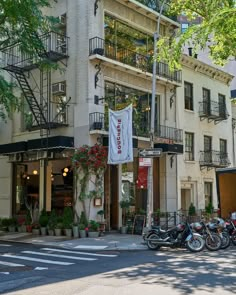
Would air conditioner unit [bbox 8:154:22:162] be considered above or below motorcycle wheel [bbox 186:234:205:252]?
above

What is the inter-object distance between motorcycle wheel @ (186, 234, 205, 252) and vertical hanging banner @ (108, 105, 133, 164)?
5.14 meters

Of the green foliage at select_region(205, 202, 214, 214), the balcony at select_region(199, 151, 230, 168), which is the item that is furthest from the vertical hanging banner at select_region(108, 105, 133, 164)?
the green foliage at select_region(205, 202, 214, 214)

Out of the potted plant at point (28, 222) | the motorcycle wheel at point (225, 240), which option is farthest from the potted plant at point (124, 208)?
the motorcycle wheel at point (225, 240)

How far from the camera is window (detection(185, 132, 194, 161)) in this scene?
25.9 metres

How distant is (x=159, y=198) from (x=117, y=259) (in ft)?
39.0

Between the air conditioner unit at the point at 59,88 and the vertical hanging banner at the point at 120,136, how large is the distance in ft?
11.4

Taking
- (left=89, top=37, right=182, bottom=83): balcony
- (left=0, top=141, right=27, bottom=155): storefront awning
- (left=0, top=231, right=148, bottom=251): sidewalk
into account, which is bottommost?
(left=0, top=231, right=148, bottom=251): sidewalk

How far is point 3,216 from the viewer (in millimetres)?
23312

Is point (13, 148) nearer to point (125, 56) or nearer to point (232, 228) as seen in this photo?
point (125, 56)

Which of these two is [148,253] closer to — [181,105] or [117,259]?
[117,259]

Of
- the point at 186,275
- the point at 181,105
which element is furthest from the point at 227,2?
the point at 181,105

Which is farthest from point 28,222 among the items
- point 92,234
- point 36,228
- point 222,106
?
point 222,106

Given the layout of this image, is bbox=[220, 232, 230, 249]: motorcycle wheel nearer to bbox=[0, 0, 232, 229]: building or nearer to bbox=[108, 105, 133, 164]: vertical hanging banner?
bbox=[108, 105, 133, 164]: vertical hanging banner

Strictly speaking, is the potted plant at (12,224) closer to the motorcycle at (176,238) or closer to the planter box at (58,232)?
the planter box at (58,232)
